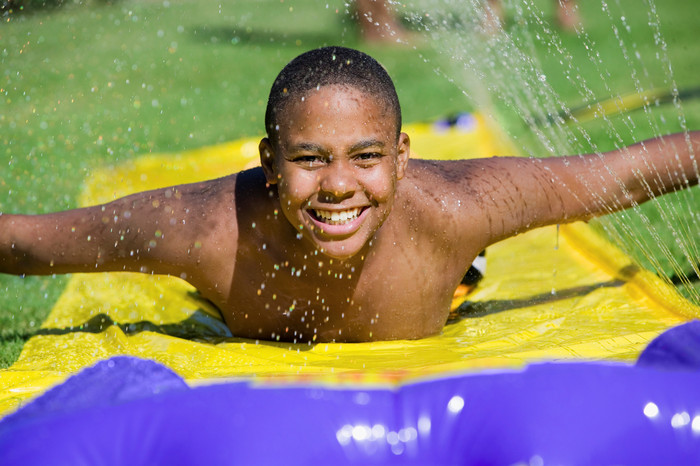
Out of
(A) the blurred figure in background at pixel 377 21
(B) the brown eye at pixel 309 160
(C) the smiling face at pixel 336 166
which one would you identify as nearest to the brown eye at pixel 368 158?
(C) the smiling face at pixel 336 166

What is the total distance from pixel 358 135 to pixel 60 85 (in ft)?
22.7

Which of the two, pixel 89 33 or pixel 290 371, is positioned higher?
pixel 89 33

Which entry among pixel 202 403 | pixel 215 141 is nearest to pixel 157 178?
pixel 215 141

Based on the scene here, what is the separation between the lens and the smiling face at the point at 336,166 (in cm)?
240

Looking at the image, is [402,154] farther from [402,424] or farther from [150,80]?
[150,80]

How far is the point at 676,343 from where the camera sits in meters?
2.19

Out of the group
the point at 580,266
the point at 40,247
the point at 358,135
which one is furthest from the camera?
the point at 580,266

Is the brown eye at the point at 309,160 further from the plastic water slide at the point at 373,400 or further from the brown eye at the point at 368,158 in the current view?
the plastic water slide at the point at 373,400

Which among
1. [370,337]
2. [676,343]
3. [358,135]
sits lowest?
[370,337]

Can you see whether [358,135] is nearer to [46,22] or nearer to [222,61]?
[222,61]

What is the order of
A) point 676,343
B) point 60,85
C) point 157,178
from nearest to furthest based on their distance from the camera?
point 676,343, point 157,178, point 60,85

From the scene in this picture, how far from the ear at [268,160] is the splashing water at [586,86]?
1499mm

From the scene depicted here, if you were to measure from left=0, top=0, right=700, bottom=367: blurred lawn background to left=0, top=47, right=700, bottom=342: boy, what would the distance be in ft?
2.63

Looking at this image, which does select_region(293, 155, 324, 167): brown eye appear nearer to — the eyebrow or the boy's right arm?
the eyebrow
